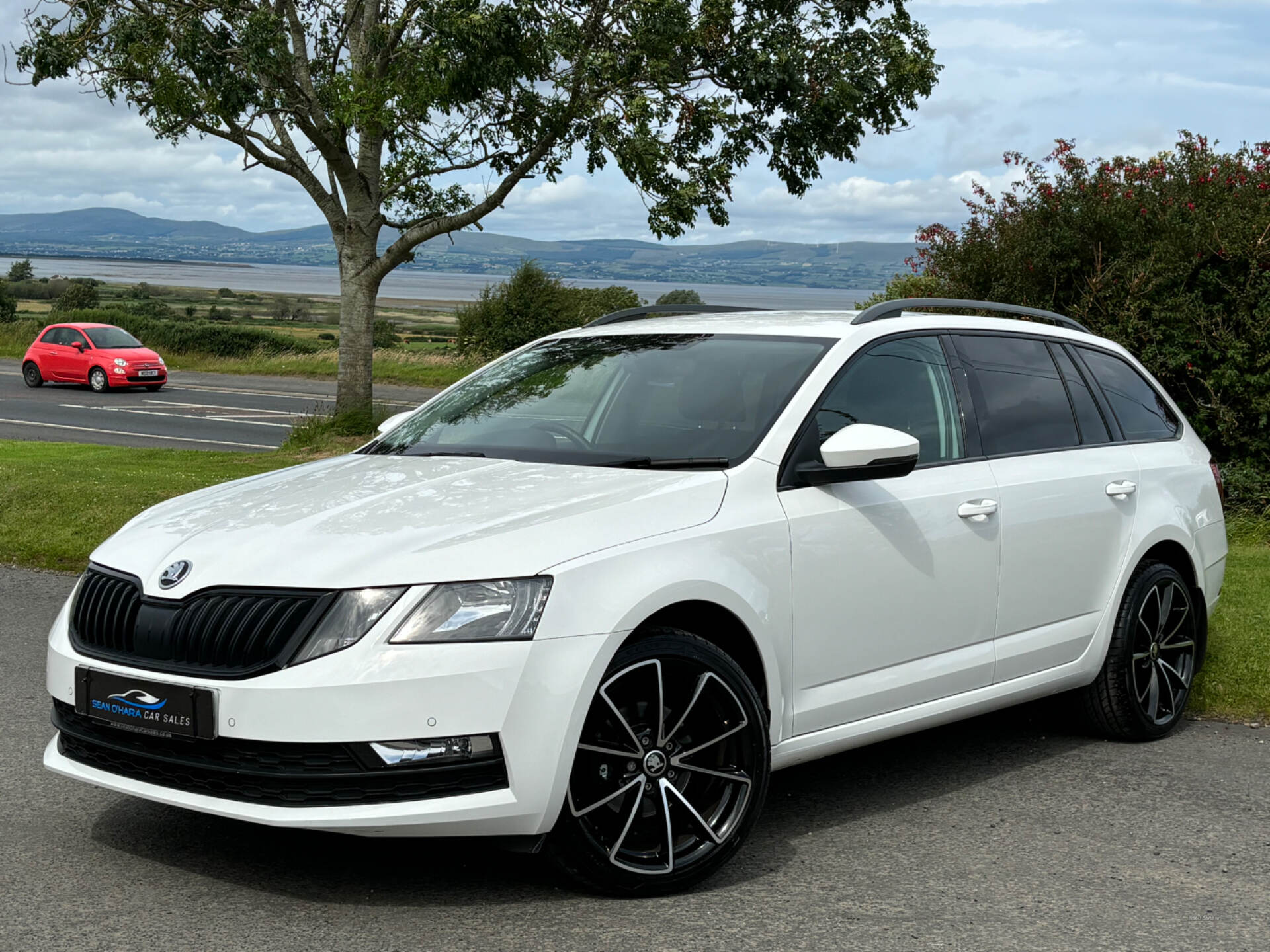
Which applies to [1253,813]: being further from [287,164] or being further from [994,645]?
[287,164]

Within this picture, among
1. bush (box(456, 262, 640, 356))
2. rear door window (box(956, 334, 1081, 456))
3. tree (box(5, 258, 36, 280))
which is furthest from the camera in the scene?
tree (box(5, 258, 36, 280))

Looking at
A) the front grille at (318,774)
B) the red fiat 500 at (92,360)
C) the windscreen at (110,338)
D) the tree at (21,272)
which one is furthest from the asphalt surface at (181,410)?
the tree at (21,272)

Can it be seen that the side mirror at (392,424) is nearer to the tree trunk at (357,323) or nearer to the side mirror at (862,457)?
the side mirror at (862,457)

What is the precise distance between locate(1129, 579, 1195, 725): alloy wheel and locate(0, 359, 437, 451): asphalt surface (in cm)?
1650

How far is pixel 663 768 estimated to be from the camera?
13.9 feet

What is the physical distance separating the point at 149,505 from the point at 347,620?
893cm

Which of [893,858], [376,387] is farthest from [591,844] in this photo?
[376,387]

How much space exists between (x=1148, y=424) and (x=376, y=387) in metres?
28.9

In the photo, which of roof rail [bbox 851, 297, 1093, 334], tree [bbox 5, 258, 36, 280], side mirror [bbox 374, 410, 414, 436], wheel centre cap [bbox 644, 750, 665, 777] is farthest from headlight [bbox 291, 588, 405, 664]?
tree [bbox 5, 258, 36, 280]

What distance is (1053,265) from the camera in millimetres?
13586

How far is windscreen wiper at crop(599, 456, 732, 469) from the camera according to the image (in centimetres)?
468

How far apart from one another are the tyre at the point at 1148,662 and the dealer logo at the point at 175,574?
3797mm

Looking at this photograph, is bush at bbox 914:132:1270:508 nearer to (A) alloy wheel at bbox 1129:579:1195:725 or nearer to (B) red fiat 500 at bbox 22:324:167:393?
(A) alloy wheel at bbox 1129:579:1195:725

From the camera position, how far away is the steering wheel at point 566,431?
508 centimetres
